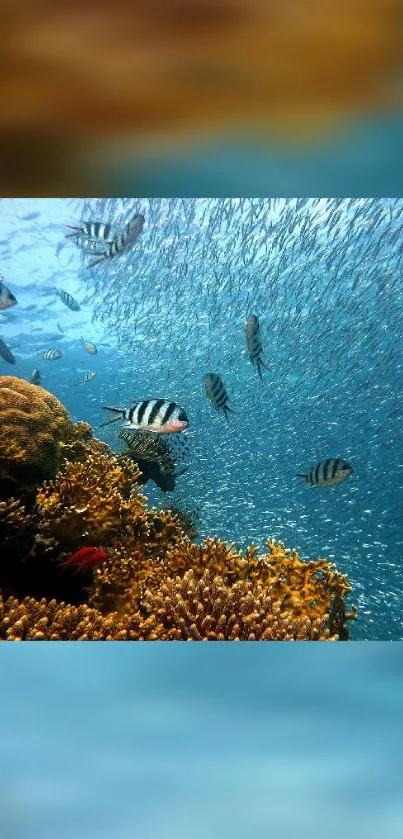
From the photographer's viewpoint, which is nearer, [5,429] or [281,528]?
[5,429]

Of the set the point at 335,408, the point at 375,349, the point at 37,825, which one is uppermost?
the point at 375,349

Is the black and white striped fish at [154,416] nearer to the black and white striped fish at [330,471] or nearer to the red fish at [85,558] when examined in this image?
the red fish at [85,558]

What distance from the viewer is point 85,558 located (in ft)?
14.4

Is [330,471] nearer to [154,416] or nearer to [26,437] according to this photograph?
[154,416]

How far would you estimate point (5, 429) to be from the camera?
4.74 metres

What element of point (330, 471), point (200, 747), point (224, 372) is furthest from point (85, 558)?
point (224, 372)

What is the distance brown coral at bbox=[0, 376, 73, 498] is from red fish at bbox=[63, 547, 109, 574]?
24.3 inches

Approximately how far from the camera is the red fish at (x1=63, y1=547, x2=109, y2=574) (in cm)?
435

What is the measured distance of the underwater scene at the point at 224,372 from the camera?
5391 mm

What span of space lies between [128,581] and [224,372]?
120 inches

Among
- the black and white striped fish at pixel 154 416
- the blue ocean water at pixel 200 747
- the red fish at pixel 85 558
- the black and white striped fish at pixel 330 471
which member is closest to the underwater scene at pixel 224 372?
the black and white striped fish at pixel 330 471
